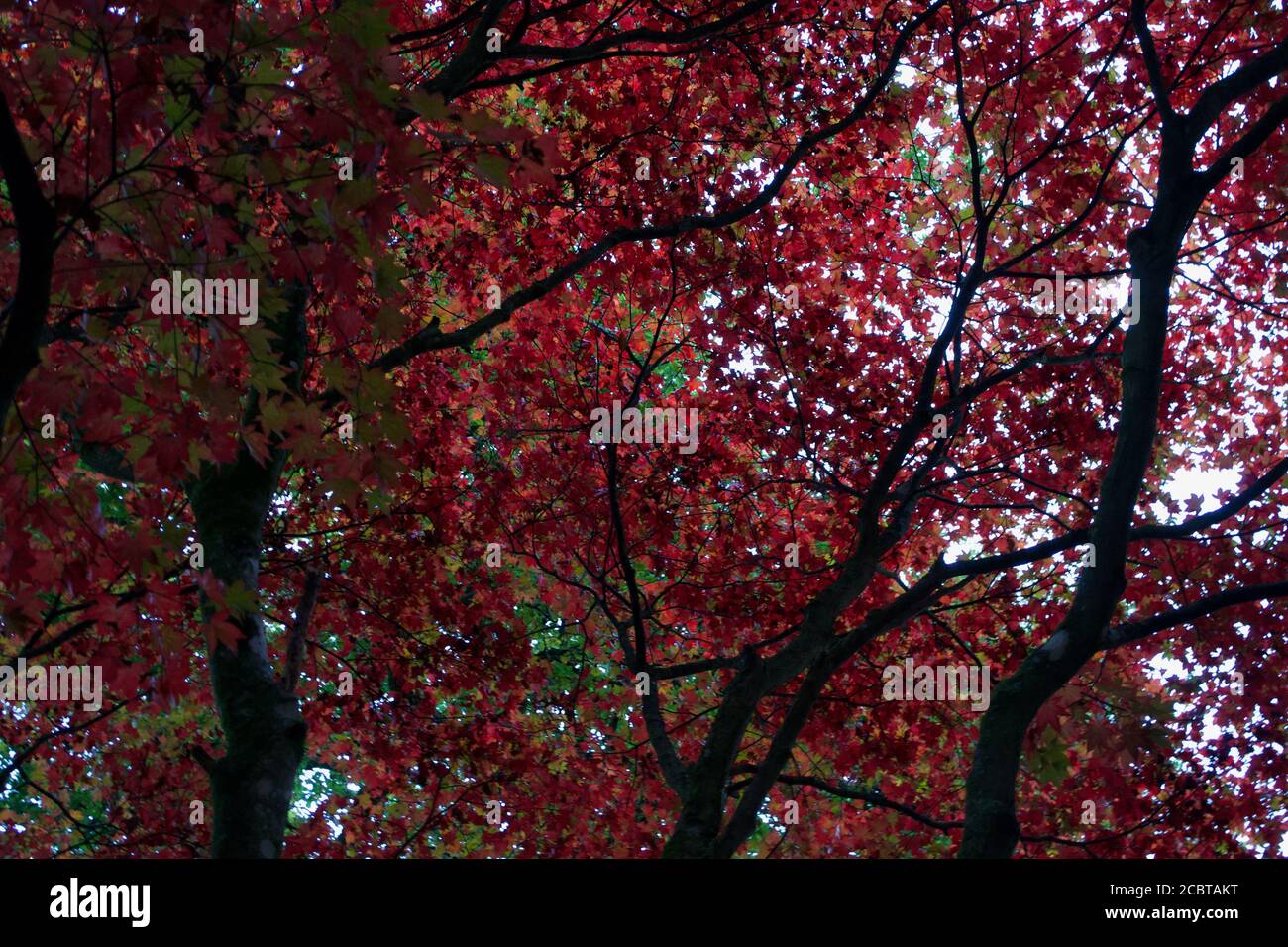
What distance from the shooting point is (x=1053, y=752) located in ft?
21.7

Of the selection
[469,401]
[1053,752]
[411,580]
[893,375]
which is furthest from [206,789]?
[1053,752]

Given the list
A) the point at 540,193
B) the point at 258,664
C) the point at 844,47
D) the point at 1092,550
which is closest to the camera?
the point at 1092,550

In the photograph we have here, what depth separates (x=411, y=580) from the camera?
41.0 ft
